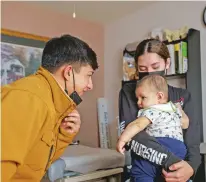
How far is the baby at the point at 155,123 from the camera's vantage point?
4.01 feet

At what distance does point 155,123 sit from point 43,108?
2.06 ft

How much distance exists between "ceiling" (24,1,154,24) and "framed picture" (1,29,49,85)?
400 mm

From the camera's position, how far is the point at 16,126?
735 millimetres

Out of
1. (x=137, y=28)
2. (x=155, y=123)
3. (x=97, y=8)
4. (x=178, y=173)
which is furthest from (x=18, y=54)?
(x=178, y=173)

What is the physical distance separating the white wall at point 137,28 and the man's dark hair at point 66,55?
1797 mm

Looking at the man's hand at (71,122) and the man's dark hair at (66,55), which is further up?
the man's dark hair at (66,55)

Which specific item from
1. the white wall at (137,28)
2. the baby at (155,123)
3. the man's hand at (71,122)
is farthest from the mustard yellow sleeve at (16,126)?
the white wall at (137,28)

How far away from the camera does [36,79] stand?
91 cm

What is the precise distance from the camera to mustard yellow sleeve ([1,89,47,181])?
0.72 meters

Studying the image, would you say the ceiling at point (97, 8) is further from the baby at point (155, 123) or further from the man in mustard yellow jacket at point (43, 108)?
the man in mustard yellow jacket at point (43, 108)

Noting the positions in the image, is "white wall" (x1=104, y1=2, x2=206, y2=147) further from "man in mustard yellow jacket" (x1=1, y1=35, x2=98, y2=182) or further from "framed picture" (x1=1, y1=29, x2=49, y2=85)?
"man in mustard yellow jacket" (x1=1, y1=35, x2=98, y2=182)

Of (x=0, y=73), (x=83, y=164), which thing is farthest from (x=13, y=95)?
(x=0, y=73)

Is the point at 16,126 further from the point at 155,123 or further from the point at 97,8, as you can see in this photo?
the point at 97,8

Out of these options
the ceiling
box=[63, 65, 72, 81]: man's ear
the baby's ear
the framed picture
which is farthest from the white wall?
box=[63, 65, 72, 81]: man's ear
